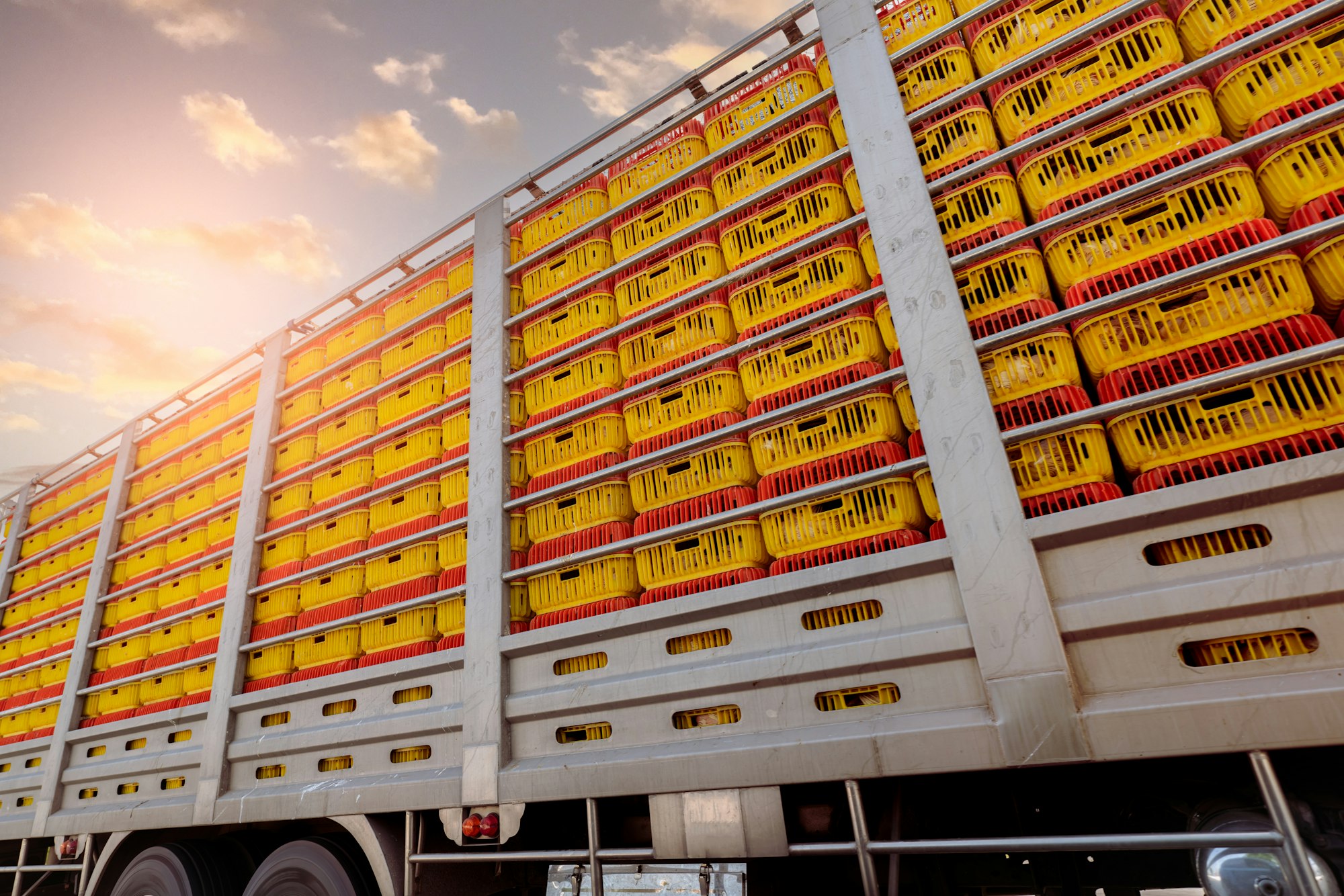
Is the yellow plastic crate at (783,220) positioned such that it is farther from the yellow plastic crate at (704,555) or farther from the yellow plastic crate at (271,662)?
the yellow plastic crate at (271,662)

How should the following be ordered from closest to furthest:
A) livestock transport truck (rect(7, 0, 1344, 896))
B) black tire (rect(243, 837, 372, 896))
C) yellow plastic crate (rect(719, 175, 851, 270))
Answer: livestock transport truck (rect(7, 0, 1344, 896))
yellow plastic crate (rect(719, 175, 851, 270))
black tire (rect(243, 837, 372, 896))

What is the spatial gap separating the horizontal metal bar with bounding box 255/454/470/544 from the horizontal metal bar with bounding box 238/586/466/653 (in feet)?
2.32

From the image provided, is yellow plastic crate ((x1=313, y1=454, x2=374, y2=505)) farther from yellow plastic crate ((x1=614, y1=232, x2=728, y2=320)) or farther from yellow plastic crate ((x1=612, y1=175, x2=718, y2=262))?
yellow plastic crate ((x1=612, y1=175, x2=718, y2=262))

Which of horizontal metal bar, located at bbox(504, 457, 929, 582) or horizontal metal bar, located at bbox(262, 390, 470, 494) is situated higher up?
horizontal metal bar, located at bbox(262, 390, 470, 494)

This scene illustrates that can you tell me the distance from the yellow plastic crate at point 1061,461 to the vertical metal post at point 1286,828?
94 cm

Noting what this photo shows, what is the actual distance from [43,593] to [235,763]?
447cm

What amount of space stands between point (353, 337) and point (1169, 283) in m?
5.07

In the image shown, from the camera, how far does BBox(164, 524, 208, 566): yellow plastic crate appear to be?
582 centimetres

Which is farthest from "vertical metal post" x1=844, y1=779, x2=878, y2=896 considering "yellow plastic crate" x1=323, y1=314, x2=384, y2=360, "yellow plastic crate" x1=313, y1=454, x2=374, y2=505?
"yellow plastic crate" x1=323, y1=314, x2=384, y2=360

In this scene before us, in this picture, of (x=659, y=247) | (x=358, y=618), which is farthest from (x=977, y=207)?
(x=358, y=618)

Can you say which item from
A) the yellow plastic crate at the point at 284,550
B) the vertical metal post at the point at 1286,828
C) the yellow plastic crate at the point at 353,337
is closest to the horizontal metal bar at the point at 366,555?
the yellow plastic crate at the point at 284,550

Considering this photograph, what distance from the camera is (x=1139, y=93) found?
8.83 ft

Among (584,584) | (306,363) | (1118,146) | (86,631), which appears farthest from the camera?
(86,631)

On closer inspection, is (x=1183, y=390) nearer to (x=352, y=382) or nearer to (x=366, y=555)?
(x=366, y=555)
